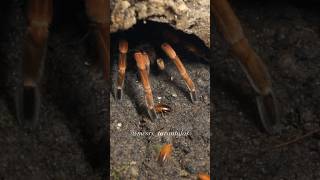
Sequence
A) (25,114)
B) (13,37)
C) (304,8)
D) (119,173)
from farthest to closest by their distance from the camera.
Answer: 1. (304,8)
2. (13,37)
3. (25,114)
4. (119,173)

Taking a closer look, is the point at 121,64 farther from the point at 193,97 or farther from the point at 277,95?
Result: the point at 277,95

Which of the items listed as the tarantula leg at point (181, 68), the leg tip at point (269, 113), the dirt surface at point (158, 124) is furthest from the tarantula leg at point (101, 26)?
the leg tip at point (269, 113)

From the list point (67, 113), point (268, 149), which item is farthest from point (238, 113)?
point (67, 113)

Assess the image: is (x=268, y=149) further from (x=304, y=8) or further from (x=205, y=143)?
(x=304, y=8)

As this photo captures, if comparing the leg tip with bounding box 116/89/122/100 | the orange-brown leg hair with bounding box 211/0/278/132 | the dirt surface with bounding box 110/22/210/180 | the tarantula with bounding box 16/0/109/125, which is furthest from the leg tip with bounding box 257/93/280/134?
A: the tarantula with bounding box 16/0/109/125

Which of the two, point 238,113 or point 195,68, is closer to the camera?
point 195,68

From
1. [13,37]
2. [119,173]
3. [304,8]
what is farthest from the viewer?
[304,8]

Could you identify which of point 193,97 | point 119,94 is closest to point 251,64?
point 193,97
